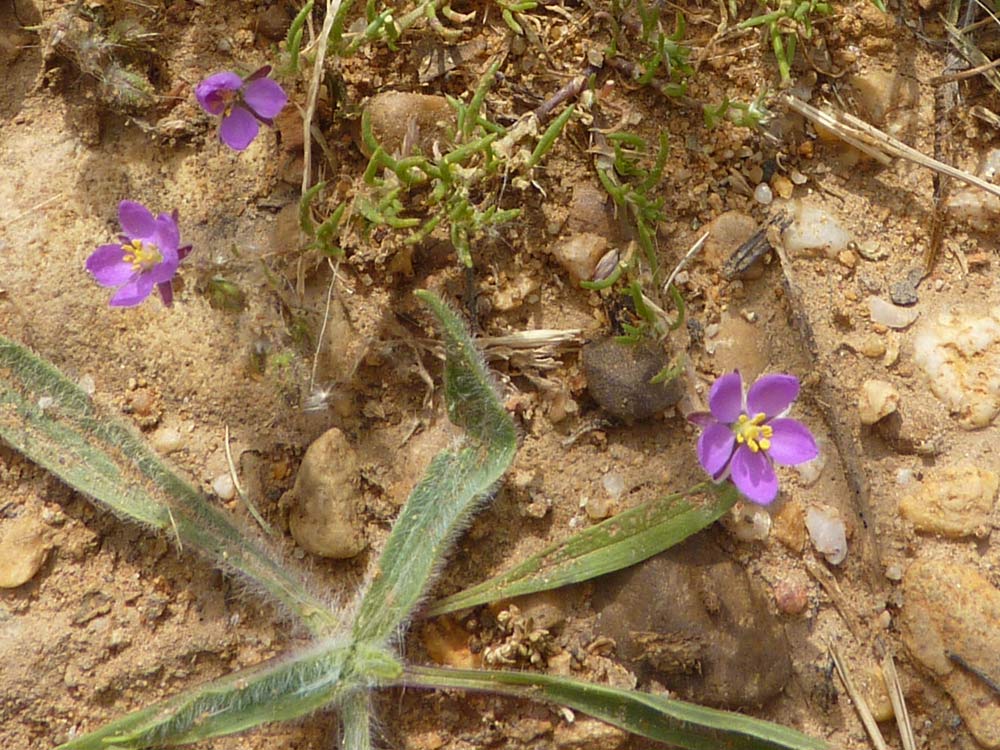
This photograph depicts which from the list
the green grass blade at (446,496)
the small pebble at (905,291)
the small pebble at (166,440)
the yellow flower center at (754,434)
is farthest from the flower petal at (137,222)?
the small pebble at (905,291)

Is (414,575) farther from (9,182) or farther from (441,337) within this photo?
(9,182)

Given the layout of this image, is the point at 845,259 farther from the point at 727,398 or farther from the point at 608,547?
the point at 608,547

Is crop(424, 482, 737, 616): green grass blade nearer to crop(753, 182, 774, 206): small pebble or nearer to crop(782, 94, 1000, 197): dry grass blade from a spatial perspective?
crop(753, 182, 774, 206): small pebble

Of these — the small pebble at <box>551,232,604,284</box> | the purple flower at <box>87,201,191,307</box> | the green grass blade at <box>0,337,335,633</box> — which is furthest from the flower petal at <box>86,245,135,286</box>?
the small pebble at <box>551,232,604,284</box>

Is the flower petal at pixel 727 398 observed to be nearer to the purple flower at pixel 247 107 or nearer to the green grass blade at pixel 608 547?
the green grass blade at pixel 608 547

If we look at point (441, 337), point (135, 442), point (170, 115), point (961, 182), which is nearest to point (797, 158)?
point (961, 182)

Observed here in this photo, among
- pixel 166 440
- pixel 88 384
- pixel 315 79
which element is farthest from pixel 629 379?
pixel 88 384
